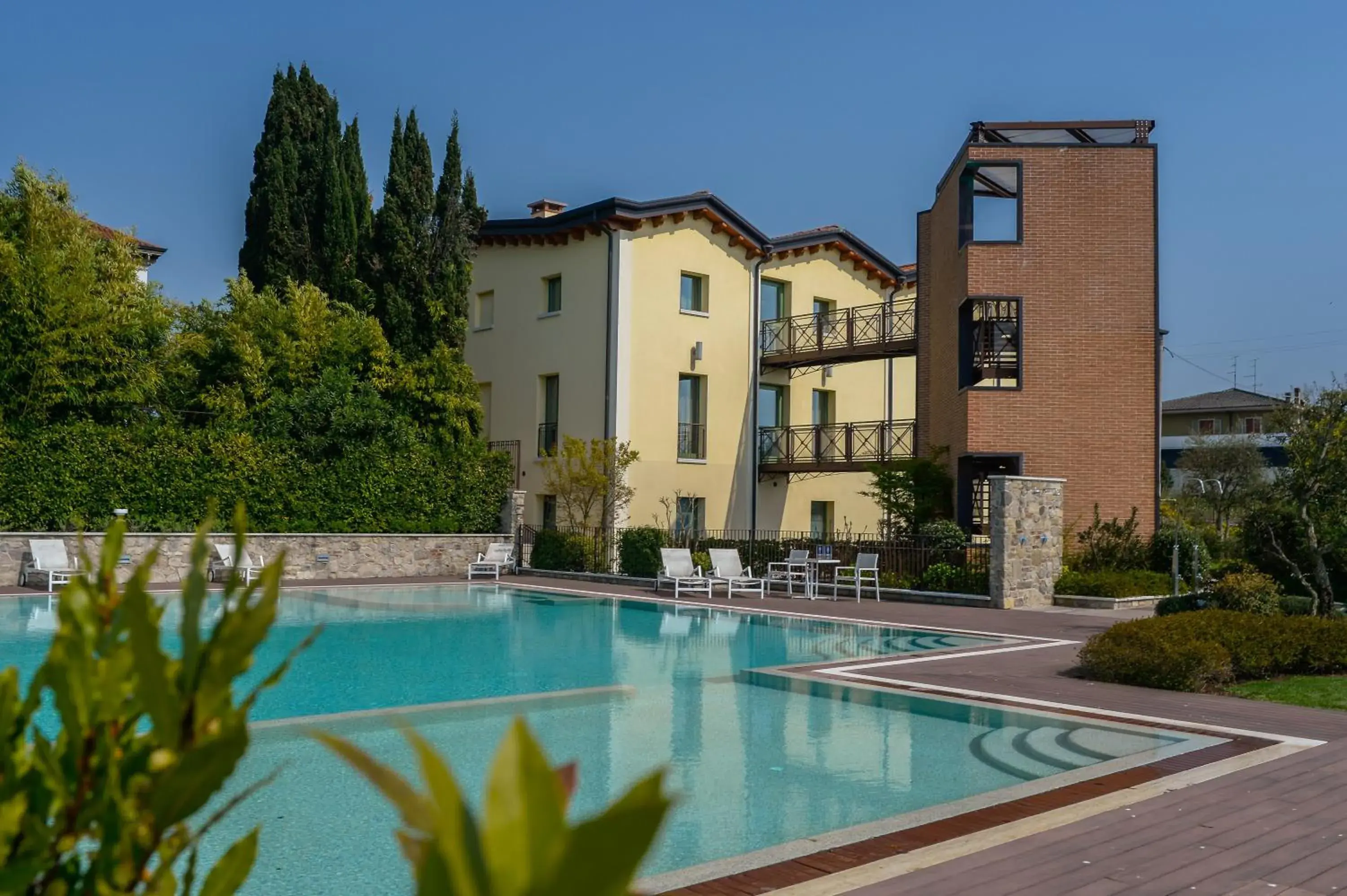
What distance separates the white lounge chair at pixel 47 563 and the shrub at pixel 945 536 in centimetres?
1454

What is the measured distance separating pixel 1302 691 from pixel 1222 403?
5869cm

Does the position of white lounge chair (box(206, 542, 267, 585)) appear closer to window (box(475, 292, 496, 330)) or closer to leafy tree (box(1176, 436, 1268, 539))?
window (box(475, 292, 496, 330))

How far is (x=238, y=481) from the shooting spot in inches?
889

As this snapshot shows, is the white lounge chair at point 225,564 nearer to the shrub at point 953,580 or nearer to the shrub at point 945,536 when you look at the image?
the shrub at point 953,580

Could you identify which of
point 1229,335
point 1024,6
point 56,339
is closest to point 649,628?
point 1024,6

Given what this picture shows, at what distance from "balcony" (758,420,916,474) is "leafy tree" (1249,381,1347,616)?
12.9 m

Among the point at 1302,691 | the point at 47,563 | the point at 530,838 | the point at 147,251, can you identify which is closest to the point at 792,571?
the point at 1302,691

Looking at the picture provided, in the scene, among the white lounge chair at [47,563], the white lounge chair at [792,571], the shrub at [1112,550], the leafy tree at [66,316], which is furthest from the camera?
the white lounge chair at [792,571]

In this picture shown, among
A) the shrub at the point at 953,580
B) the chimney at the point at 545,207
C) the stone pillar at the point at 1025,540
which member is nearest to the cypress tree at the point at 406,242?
the chimney at the point at 545,207

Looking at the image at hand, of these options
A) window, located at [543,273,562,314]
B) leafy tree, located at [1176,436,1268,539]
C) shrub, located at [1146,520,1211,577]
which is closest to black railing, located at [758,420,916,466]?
window, located at [543,273,562,314]

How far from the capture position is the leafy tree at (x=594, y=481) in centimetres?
2514

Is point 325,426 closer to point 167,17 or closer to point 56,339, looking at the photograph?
point 56,339

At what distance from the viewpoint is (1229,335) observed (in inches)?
3273

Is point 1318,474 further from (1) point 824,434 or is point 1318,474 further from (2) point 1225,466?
(2) point 1225,466
